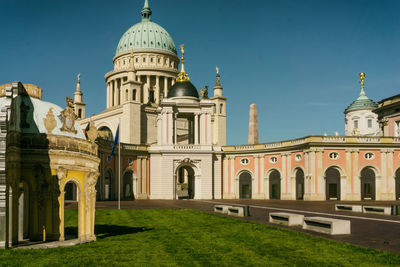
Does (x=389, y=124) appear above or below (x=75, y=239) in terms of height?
above

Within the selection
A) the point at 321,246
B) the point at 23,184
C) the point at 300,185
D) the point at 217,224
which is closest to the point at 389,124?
the point at 300,185

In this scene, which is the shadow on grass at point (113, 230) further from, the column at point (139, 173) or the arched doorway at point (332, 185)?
the arched doorway at point (332, 185)

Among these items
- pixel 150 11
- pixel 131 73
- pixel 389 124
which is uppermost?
pixel 150 11

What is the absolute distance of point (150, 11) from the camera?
113812 mm

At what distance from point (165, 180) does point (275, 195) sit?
65.1 feet

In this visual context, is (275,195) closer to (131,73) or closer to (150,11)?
(131,73)

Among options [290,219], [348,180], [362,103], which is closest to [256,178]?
[348,180]

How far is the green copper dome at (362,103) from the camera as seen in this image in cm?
9288

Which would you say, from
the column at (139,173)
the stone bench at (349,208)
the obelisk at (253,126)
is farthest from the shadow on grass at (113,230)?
the obelisk at (253,126)

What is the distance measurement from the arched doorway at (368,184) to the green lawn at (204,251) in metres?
49.7

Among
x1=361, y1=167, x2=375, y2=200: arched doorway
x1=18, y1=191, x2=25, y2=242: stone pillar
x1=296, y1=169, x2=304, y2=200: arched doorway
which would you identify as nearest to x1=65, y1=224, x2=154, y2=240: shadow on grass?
x1=18, y1=191, x2=25, y2=242: stone pillar

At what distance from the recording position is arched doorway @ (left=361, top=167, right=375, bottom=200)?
69875mm

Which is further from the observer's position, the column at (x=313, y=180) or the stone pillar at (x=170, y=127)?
the stone pillar at (x=170, y=127)

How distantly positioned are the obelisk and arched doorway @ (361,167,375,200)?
92.6 ft
